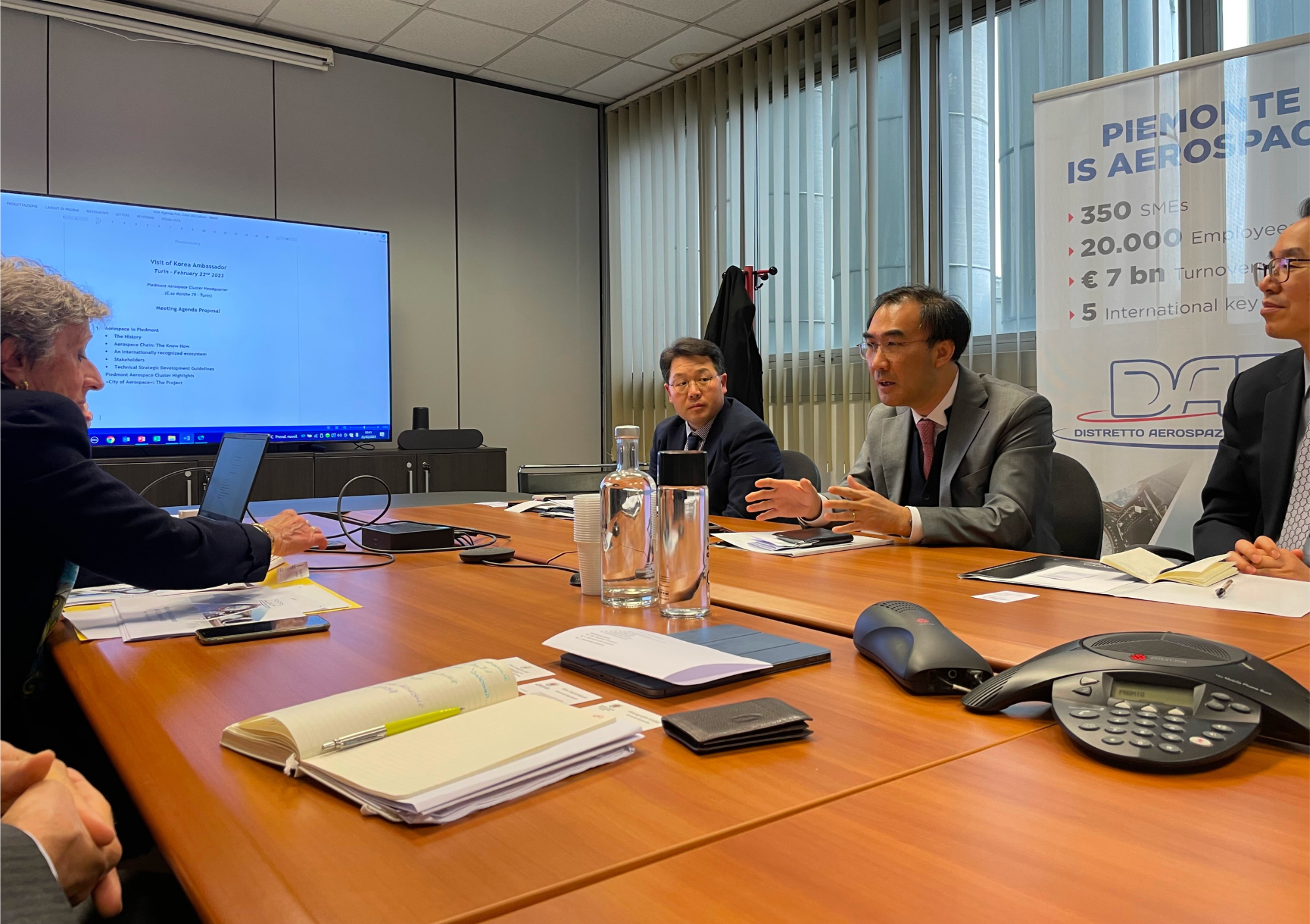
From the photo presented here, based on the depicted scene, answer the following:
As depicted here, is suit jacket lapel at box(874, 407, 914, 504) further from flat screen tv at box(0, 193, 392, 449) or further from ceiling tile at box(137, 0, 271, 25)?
ceiling tile at box(137, 0, 271, 25)

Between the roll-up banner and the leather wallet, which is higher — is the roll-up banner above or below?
above

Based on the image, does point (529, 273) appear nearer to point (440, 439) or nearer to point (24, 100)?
point (440, 439)

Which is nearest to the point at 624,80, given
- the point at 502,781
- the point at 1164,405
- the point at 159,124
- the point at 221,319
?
the point at 159,124

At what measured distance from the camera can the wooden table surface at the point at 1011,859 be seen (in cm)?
51

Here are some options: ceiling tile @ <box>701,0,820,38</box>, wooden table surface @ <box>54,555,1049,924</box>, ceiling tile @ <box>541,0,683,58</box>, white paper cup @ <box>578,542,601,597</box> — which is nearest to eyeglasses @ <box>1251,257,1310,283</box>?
wooden table surface @ <box>54,555,1049,924</box>

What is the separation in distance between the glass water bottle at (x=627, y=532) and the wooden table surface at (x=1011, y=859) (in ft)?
2.25

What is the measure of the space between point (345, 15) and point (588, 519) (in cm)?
405

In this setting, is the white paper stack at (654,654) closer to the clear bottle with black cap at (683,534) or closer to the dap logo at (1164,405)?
the clear bottle with black cap at (683,534)

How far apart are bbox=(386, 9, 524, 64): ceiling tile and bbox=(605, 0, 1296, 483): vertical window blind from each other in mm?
1063

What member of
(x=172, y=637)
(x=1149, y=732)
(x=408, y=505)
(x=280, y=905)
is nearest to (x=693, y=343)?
(x=408, y=505)

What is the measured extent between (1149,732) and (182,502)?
4336 mm

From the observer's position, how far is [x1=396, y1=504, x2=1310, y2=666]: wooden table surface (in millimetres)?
1134

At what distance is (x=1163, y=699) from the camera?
771 millimetres

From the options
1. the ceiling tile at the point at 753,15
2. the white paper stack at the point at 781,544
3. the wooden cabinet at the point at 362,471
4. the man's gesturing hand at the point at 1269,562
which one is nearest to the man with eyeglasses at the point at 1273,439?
the man's gesturing hand at the point at 1269,562
